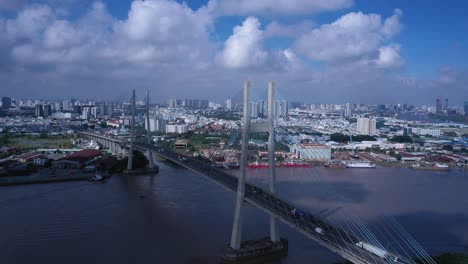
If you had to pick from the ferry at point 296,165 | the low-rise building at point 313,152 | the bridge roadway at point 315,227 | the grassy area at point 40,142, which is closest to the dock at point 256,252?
the bridge roadway at point 315,227

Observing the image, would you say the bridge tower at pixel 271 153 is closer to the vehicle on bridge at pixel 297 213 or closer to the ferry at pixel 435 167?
the vehicle on bridge at pixel 297 213

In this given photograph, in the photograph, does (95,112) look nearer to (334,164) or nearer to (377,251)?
(334,164)

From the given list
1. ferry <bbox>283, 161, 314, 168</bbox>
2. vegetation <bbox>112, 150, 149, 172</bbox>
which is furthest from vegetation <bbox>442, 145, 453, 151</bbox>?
vegetation <bbox>112, 150, 149, 172</bbox>

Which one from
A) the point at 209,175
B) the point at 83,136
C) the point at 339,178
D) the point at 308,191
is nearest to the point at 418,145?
the point at 339,178

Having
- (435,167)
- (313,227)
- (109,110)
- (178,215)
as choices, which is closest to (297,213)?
(313,227)

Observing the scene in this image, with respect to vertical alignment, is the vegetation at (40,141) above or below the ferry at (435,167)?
above

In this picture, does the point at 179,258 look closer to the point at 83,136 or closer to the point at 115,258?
the point at 115,258
